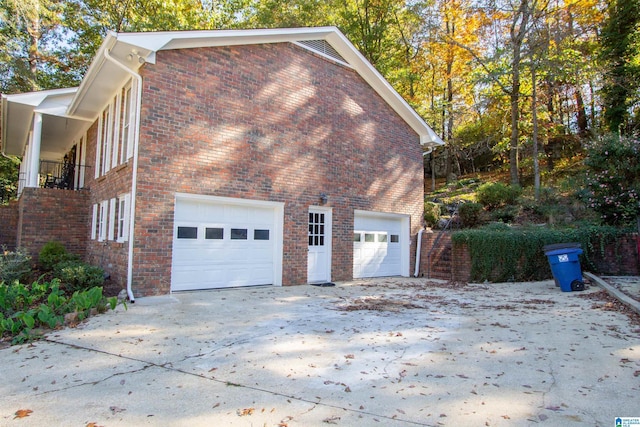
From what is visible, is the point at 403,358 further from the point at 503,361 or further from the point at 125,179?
the point at 125,179

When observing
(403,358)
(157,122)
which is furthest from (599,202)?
(157,122)

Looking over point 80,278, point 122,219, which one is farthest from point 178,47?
point 80,278

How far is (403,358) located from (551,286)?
25.1 ft

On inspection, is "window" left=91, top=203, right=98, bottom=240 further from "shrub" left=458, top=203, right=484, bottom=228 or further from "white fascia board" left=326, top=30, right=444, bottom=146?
"shrub" left=458, top=203, right=484, bottom=228

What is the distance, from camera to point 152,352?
4539 mm

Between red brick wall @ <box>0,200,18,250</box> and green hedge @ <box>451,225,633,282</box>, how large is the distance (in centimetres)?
1457

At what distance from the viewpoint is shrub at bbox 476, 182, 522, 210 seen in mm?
17203

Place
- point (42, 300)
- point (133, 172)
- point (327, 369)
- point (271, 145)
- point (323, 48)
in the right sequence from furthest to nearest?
1. point (323, 48)
2. point (271, 145)
3. point (133, 172)
4. point (42, 300)
5. point (327, 369)

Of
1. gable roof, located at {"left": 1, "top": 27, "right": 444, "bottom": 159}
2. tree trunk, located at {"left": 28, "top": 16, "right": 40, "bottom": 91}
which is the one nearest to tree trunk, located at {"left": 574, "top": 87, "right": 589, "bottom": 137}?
gable roof, located at {"left": 1, "top": 27, "right": 444, "bottom": 159}

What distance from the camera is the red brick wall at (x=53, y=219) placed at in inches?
420

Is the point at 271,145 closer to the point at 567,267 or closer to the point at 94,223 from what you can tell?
the point at 94,223

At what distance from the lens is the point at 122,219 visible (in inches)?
348

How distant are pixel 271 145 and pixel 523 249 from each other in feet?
25.6

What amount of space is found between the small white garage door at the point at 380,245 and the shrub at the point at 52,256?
800 centimetres
